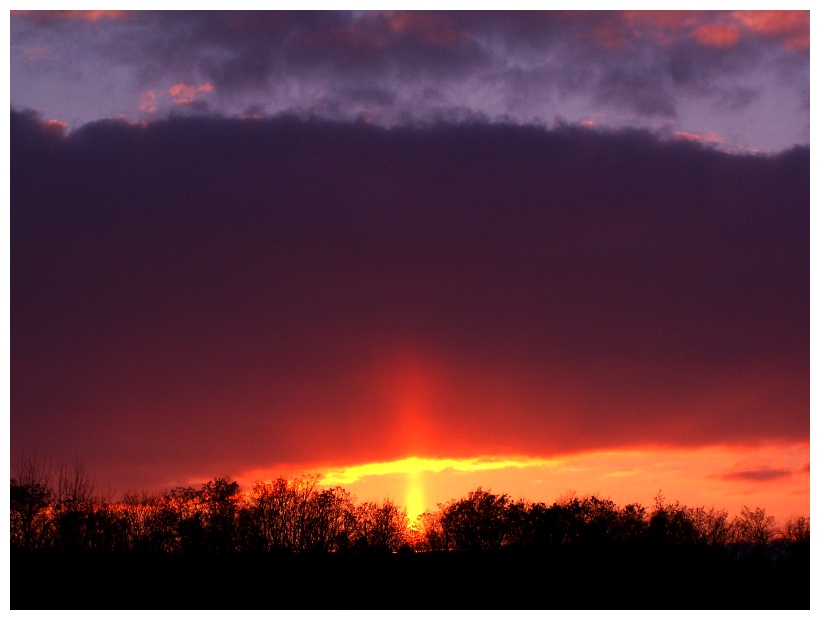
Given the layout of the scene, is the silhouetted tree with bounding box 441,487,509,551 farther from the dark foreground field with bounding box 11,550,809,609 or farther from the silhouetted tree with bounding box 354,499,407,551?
the dark foreground field with bounding box 11,550,809,609

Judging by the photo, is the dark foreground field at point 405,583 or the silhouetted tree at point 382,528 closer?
the dark foreground field at point 405,583

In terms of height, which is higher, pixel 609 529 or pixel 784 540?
pixel 784 540

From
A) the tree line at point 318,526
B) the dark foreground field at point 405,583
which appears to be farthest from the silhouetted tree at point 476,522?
the dark foreground field at point 405,583

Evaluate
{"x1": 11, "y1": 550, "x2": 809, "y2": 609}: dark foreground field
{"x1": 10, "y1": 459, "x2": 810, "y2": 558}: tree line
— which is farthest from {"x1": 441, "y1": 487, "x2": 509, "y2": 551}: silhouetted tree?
{"x1": 11, "y1": 550, "x2": 809, "y2": 609}: dark foreground field

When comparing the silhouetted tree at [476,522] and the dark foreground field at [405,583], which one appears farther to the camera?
the silhouetted tree at [476,522]

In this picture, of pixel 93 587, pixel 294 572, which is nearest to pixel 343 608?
pixel 294 572

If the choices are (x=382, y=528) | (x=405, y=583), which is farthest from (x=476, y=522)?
(x=405, y=583)

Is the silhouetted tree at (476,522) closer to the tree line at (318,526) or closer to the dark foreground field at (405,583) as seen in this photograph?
the tree line at (318,526)

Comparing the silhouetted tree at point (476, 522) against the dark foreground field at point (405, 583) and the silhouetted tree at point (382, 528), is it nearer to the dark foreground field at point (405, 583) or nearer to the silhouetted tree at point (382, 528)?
the silhouetted tree at point (382, 528)
